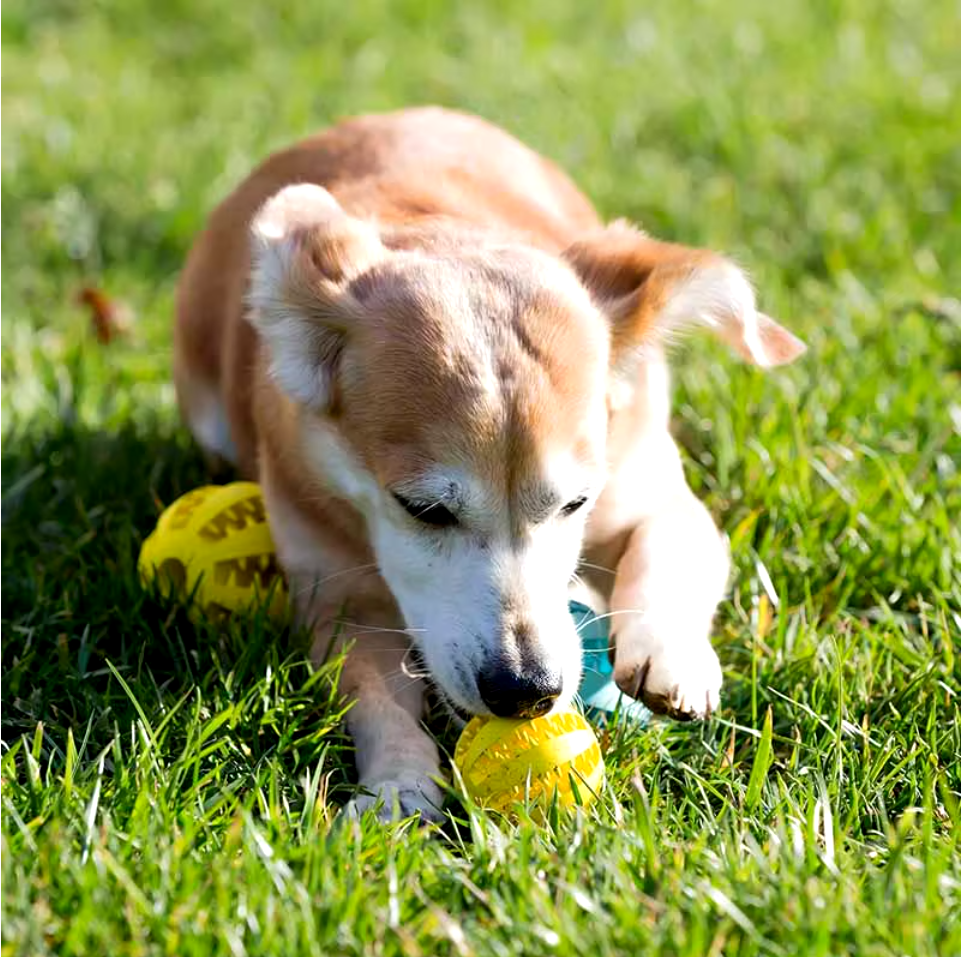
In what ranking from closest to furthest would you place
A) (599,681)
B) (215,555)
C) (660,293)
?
(599,681)
(660,293)
(215,555)

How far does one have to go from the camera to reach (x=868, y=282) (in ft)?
18.6

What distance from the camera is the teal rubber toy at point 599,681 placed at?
336 centimetres

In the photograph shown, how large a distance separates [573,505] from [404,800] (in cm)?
69

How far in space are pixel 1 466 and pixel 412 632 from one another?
5.31 ft

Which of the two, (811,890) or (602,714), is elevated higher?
(811,890)

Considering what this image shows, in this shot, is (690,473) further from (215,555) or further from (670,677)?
(215,555)

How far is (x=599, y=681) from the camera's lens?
343 centimetres

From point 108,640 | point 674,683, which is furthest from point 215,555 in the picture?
point 674,683

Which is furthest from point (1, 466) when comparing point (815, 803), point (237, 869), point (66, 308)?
point (815, 803)

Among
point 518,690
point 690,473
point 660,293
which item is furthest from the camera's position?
point 690,473

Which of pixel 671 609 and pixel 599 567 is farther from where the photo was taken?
pixel 599 567

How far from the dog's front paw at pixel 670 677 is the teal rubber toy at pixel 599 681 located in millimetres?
47

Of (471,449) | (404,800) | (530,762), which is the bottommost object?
(404,800)

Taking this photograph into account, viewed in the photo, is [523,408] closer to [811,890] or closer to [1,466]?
[811,890]
